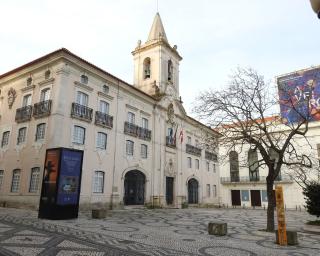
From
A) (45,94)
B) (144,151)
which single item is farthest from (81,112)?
(144,151)

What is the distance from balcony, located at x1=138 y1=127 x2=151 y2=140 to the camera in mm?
25891

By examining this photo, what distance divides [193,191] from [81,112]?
61.5 feet

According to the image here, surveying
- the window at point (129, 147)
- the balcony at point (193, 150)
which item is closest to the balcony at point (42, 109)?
the window at point (129, 147)

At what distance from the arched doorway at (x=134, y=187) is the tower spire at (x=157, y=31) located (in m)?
15.5

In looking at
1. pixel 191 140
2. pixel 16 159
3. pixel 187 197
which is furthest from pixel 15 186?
pixel 191 140

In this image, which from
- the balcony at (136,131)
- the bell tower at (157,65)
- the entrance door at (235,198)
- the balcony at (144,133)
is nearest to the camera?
the balcony at (136,131)

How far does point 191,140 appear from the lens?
1390 inches

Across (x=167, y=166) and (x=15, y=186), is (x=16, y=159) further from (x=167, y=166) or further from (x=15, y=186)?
(x=167, y=166)

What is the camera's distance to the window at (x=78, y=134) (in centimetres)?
2014

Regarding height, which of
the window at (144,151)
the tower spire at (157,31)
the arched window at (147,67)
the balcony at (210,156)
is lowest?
the window at (144,151)

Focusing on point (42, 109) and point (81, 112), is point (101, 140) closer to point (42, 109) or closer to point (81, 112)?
point (81, 112)

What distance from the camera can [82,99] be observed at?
2130 cm

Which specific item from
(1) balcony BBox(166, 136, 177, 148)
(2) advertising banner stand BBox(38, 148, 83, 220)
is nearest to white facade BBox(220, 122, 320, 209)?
(1) balcony BBox(166, 136, 177, 148)

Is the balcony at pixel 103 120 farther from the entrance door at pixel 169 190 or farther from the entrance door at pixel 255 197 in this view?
the entrance door at pixel 255 197
